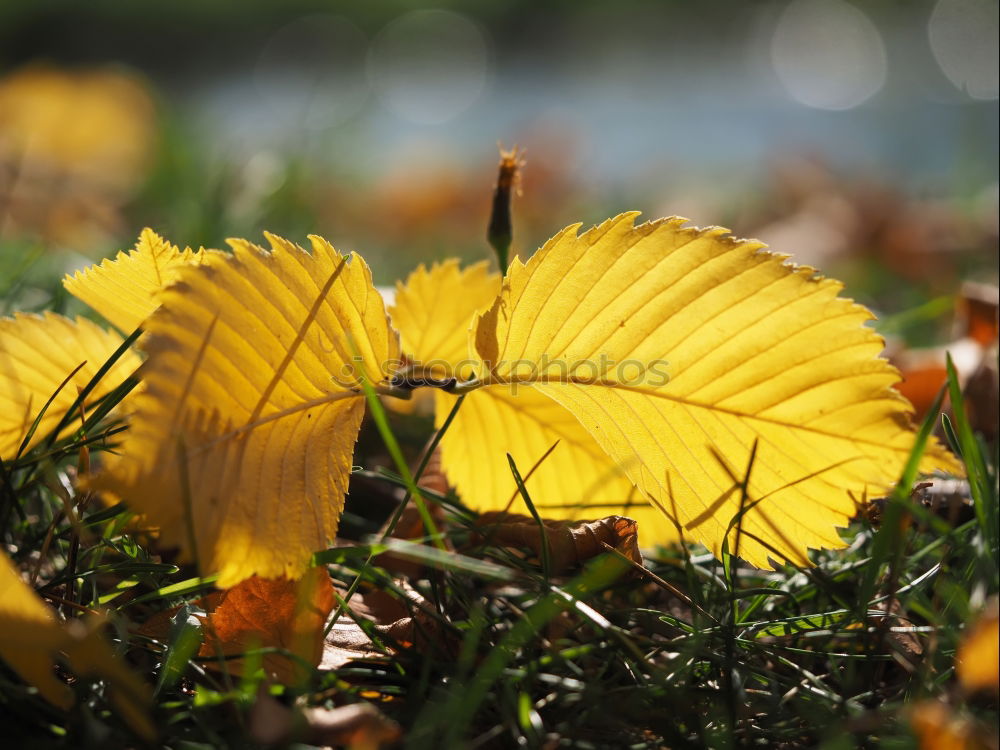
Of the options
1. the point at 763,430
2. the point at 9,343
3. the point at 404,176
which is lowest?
the point at 763,430

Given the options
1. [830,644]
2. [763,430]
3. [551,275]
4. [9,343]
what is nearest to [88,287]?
[9,343]

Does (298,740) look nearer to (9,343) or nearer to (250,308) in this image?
(250,308)

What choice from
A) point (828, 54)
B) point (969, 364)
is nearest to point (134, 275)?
point (969, 364)

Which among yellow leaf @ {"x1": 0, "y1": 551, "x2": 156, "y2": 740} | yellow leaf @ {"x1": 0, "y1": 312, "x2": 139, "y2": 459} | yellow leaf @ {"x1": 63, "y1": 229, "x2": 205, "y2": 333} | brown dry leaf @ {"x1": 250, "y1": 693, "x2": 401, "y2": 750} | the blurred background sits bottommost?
brown dry leaf @ {"x1": 250, "y1": 693, "x2": 401, "y2": 750}

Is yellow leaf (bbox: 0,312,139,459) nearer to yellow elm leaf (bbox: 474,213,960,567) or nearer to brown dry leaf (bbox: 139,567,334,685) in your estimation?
brown dry leaf (bbox: 139,567,334,685)

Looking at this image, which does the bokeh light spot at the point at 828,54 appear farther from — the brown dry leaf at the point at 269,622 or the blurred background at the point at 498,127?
the brown dry leaf at the point at 269,622

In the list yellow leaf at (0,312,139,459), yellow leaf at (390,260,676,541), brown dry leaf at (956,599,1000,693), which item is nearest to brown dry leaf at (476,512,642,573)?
yellow leaf at (390,260,676,541)
